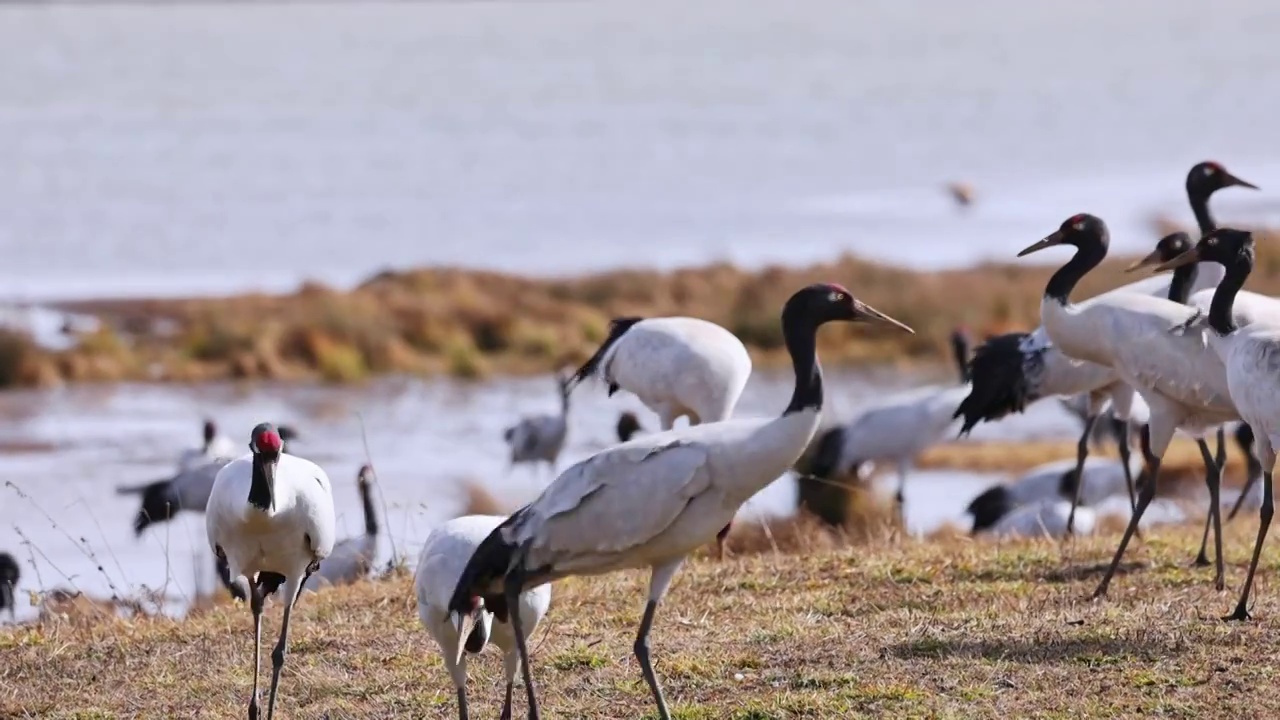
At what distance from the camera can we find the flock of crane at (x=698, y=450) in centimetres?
634

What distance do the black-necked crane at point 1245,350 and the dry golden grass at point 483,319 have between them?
42.4 ft

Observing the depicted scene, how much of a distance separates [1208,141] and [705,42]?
55.9 metres

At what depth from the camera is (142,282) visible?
29.5m

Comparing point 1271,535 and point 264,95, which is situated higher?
point 264,95

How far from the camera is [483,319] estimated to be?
25.1 m

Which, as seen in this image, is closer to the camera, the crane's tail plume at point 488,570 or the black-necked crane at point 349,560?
the crane's tail plume at point 488,570

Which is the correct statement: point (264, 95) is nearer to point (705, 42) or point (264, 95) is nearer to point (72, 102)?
point (72, 102)

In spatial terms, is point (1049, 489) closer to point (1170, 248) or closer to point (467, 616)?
point (1170, 248)

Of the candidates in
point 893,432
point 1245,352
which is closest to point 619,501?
point 1245,352

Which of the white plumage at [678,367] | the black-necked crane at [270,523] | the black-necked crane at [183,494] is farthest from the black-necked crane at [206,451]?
the black-necked crane at [270,523]

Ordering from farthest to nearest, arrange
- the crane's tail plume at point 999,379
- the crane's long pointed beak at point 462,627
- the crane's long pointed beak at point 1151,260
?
the crane's tail plume at point 999,379 → the crane's long pointed beak at point 1151,260 → the crane's long pointed beak at point 462,627

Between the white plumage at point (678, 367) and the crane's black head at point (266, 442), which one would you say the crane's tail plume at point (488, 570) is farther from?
the white plumage at point (678, 367)

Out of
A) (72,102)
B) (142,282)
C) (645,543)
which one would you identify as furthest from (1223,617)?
(72,102)

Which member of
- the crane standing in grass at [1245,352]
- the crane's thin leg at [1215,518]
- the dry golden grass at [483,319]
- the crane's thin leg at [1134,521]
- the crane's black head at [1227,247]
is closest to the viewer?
the crane standing in grass at [1245,352]
